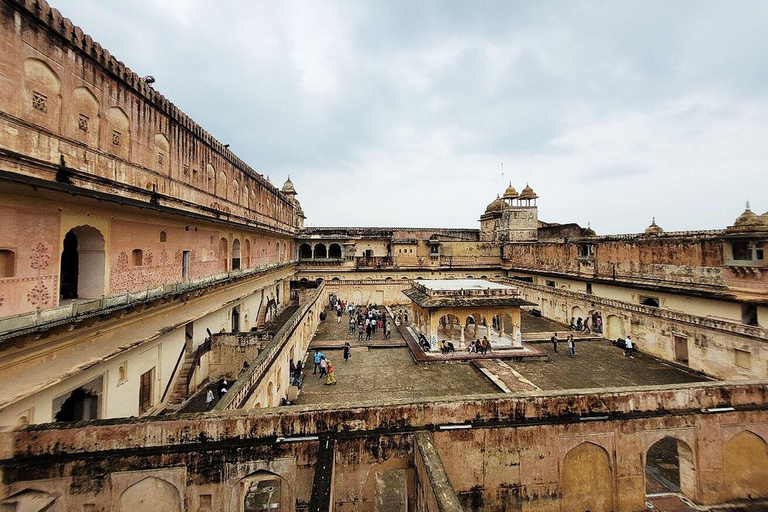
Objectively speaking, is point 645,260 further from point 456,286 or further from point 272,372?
point 272,372

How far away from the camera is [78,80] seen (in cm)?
988

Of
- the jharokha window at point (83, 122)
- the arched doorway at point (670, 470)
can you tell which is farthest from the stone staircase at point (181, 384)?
the arched doorway at point (670, 470)

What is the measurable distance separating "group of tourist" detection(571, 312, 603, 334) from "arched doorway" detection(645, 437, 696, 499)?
11.4m

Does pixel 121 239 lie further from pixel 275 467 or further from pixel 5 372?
pixel 275 467

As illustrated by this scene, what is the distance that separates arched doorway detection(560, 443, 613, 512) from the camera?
24.7 feet

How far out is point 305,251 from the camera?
4050 centimetres

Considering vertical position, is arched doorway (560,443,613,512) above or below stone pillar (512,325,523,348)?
below

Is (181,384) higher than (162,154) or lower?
lower

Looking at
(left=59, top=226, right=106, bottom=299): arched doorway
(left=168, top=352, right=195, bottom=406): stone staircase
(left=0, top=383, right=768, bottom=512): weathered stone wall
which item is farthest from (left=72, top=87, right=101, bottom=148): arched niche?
(left=168, top=352, right=195, bottom=406): stone staircase

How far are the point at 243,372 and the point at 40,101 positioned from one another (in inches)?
331

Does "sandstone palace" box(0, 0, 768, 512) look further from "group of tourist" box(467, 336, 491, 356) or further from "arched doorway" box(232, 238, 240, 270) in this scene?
"arched doorway" box(232, 238, 240, 270)

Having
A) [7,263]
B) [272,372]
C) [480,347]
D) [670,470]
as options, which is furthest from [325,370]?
[670,470]

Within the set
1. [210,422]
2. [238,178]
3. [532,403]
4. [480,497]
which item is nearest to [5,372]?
[210,422]

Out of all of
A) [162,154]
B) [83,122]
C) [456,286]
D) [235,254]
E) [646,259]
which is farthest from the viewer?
[646,259]
